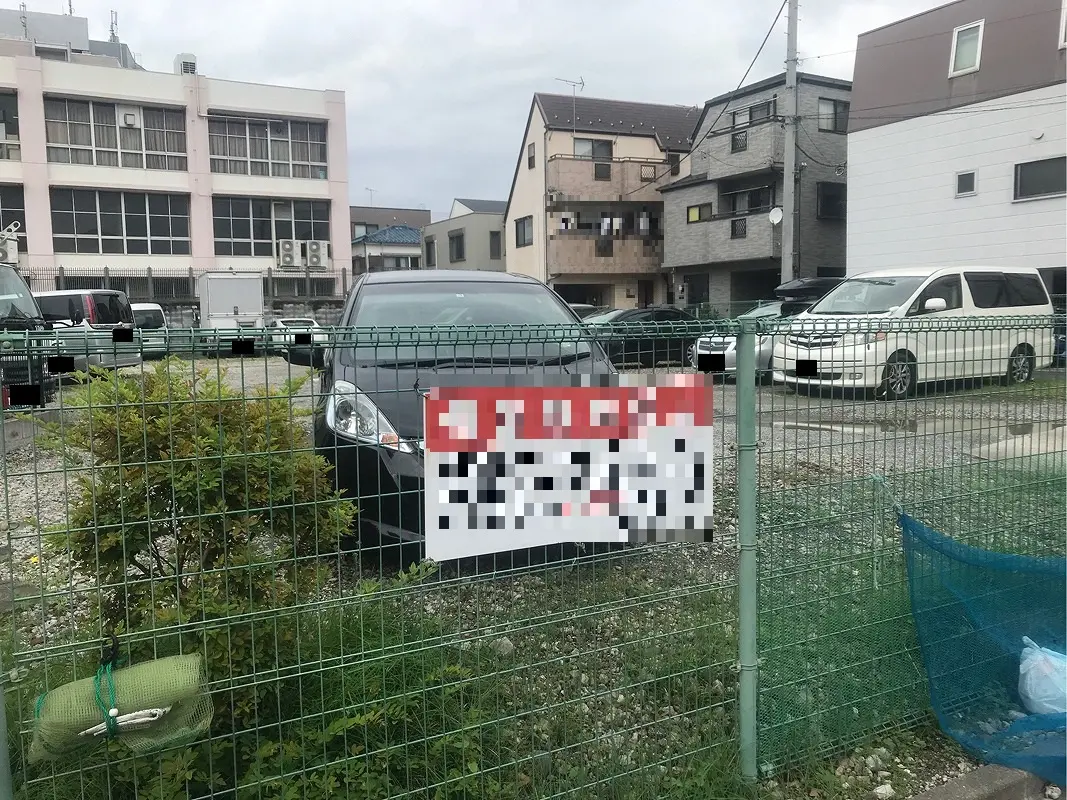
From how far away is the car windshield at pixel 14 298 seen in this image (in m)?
A: 8.70

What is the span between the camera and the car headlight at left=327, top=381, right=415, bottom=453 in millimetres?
2072

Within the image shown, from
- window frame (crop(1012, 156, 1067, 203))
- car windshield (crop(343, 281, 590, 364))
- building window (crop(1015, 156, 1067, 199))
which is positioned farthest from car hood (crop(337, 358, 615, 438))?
window frame (crop(1012, 156, 1067, 203))

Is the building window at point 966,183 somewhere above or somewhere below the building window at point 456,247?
below

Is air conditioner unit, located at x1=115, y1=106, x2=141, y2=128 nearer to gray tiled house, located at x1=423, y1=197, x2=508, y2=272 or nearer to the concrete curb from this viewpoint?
gray tiled house, located at x1=423, y1=197, x2=508, y2=272

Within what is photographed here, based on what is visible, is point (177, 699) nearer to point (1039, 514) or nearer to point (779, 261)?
point (1039, 514)

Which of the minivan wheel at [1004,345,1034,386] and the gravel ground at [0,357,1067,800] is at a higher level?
the minivan wheel at [1004,345,1034,386]

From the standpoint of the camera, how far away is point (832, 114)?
85.7 ft

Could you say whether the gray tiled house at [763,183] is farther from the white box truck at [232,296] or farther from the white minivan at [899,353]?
the white minivan at [899,353]

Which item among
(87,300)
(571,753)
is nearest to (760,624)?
(571,753)

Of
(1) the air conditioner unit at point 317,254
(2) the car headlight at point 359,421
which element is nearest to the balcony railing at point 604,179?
(1) the air conditioner unit at point 317,254

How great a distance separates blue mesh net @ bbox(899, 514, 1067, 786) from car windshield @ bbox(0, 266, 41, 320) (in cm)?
895

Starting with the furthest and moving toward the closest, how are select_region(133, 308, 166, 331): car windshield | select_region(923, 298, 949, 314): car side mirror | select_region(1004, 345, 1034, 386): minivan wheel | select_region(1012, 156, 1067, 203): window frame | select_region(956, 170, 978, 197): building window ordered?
select_region(133, 308, 166, 331): car windshield < select_region(956, 170, 978, 197): building window < select_region(1012, 156, 1067, 203): window frame < select_region(923, 298, 949, 314): car side mirror < select_region(1004, 345, 1034, 386): minivan wheel

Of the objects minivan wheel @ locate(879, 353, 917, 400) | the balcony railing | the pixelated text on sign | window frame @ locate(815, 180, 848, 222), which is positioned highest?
the balcony railing

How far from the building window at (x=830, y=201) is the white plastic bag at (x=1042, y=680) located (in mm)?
24969
